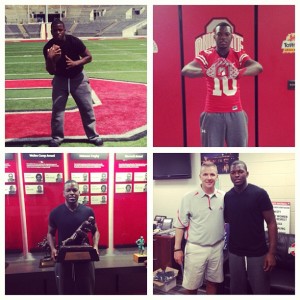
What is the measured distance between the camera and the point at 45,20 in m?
3.04

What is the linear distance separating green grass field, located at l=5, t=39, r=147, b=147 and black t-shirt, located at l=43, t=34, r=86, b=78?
1.7 inches

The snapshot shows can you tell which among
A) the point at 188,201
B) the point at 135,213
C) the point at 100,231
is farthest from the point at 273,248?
the point at 100,231

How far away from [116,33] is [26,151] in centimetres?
96

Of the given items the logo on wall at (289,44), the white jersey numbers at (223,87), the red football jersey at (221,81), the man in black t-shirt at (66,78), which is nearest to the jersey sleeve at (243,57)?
the red football jersey at (221,81)

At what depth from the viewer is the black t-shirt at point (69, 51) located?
3.02 meters

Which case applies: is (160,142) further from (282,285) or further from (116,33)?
(282,285)

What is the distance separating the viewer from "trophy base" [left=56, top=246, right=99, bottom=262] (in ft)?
9.96

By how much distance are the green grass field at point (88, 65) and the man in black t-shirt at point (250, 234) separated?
0.72 metres

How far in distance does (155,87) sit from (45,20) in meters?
0.82

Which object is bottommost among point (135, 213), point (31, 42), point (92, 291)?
point (92, 291)

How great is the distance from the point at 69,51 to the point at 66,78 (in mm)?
171

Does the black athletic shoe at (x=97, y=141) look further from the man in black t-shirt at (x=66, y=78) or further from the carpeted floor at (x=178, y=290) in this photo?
the carpeted floor at (x=178, y=290)

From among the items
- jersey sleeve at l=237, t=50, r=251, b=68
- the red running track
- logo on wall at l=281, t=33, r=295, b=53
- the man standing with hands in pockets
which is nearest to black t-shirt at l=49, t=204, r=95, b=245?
the red running track

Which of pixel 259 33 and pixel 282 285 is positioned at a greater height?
pixel 259 33
